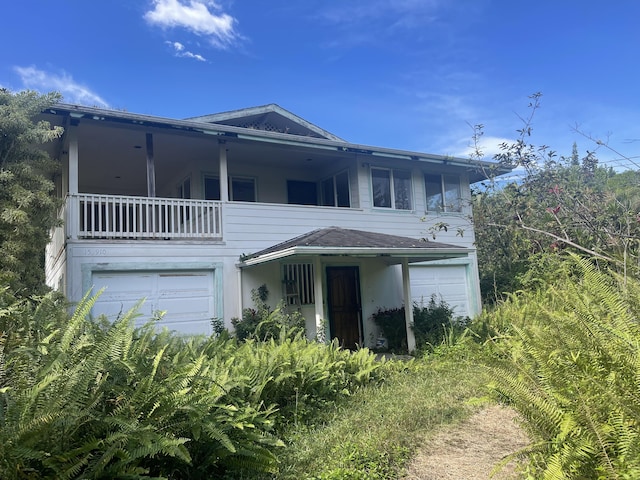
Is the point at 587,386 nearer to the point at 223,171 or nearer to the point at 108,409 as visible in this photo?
the point at 108,409

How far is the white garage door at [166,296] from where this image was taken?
9781 millimetres

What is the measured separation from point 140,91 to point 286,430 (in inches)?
958

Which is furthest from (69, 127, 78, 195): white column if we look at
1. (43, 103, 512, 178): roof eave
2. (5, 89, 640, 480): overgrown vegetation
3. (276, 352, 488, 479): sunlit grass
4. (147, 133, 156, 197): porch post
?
(276, 352, 488, 479): sunlit grass

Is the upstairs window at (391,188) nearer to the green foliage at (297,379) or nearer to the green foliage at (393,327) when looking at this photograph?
the green foliage at (393,327)

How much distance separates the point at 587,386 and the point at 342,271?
32.0ft

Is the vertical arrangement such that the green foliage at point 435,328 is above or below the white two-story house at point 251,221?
below

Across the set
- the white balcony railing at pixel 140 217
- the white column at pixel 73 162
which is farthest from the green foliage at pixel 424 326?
the white column at pixel 73 162

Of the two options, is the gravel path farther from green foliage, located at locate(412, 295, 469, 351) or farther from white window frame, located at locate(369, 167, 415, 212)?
white window frame, located at locate(369, 167, 415, 212)

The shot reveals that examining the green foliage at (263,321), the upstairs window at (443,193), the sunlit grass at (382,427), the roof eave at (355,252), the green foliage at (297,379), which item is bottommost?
the sunlit grass at (382,427)

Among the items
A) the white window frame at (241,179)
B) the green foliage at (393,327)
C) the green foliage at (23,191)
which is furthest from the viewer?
the white window frame at (241,179)

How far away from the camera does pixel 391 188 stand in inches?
544

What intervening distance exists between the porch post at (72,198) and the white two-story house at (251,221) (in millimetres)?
28

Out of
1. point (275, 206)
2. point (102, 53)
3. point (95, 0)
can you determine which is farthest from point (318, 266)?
point (102, 53)

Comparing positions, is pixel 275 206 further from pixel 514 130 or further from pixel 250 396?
pixel 250 396
